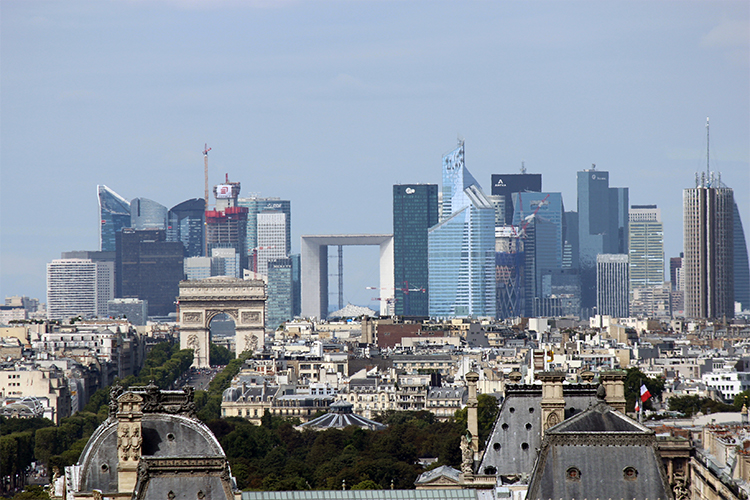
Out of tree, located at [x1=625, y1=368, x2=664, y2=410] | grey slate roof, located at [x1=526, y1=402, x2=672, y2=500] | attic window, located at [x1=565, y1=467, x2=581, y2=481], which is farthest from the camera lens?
tree, located at [x1=625, y1=368, x2=664, y2=410]

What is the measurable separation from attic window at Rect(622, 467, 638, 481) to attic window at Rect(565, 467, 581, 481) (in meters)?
0.83

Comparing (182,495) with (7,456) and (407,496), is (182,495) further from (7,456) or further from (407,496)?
(7,456)

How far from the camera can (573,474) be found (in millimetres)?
36938

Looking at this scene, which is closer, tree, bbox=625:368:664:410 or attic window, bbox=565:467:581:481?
attic window, bbox=565:467:581:481

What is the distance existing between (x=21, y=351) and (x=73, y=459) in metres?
89.0

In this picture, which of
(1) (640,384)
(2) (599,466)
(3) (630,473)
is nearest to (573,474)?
(2) (599,466)

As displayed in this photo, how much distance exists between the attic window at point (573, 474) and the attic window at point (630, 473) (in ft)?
2.72

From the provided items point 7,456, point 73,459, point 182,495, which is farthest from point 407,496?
point 7,456

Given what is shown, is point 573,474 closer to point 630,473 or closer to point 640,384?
point 630,473

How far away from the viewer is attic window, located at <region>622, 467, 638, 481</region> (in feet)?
121

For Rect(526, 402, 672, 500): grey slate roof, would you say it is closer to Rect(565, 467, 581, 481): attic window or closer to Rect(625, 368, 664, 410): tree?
Rect(565, 467, 581, 481): attic window

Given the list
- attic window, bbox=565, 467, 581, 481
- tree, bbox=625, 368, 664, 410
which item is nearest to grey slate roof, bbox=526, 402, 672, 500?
attic window, bbox=565, 467, 581, 481

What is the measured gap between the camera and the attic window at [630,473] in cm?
3681

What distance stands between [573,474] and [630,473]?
41.5 inches
